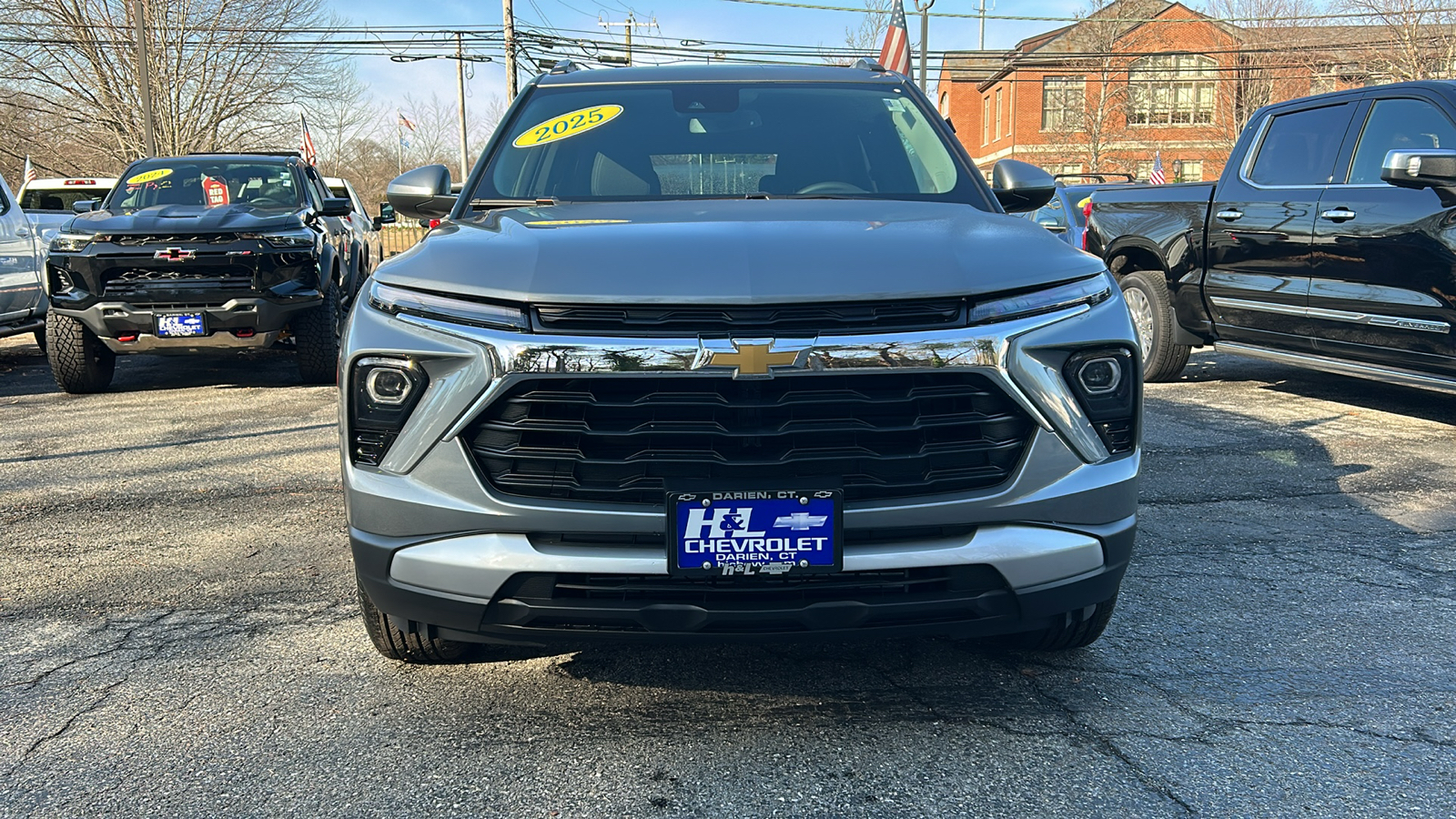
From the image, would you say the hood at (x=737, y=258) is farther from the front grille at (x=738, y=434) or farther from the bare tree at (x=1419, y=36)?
the bare tree at (x=1419, y=36)

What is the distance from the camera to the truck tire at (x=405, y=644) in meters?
2.64

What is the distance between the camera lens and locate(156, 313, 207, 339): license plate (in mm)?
7129

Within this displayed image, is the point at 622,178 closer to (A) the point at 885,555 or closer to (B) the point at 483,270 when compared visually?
(B) the point at 483,270

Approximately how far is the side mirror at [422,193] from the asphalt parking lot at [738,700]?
1.29 m

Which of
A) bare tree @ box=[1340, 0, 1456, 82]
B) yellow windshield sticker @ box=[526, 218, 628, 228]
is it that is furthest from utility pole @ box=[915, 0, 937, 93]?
yellow windshield sticker @ box=[526, 218, 628, 228]

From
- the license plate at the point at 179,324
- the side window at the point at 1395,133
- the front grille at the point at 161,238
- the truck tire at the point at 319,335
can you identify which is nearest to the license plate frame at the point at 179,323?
the license plate at the point at 179,324

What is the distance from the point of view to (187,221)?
729cm

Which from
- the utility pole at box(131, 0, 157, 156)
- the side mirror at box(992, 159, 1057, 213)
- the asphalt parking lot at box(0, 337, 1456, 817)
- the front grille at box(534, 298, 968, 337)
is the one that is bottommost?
the asphalt parking lot at box(0, 337, 1456, 817)

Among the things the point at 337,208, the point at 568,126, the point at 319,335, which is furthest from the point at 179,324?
the point at 568,126

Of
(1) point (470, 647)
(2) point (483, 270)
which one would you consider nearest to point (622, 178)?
(2) point (483, 270)

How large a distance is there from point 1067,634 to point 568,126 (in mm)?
2416

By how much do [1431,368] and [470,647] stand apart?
16.5 ft

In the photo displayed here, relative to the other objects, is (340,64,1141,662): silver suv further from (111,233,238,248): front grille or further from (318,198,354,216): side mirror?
(318,198,354,216): side mirror

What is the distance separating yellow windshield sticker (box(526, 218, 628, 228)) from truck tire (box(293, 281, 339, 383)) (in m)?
5.28
